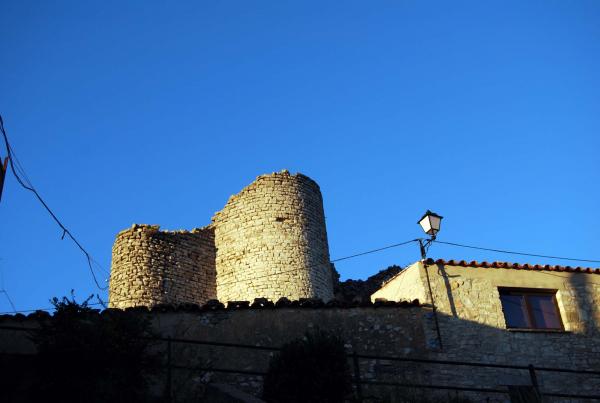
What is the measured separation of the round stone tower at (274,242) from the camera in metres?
20.1

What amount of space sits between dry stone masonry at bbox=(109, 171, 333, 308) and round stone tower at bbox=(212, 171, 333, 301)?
0.03 metres

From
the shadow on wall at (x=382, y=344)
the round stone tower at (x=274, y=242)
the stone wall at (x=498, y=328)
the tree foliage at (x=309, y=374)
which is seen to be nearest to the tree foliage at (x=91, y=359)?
the shadow on wall at (x=382, y=344)

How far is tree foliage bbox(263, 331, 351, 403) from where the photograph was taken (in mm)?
9797

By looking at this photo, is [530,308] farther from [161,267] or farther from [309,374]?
[161,267]

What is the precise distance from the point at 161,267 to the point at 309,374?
1270 centimetres

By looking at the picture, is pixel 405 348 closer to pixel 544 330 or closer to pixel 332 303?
pixel 332 303

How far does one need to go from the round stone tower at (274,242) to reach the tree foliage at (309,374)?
9.22 m

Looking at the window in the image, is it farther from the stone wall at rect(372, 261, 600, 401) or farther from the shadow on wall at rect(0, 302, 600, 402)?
the shadow on wall at rect(0, 302, 600, 402)

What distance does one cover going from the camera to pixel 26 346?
11273 mm

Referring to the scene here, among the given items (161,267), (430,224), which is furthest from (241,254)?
(430,224)

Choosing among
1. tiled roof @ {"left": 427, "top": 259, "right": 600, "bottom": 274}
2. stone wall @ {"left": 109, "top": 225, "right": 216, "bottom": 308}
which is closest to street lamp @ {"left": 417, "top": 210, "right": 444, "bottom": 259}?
tiled roof @ {"left": 427, "top": 259, "right": 600, "bottom": 274}

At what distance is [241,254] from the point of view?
21.0 metres

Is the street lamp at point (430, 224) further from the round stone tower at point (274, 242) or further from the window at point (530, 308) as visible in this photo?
the round stone tower at point (274, 242)

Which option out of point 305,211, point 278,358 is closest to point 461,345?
point 278,358
